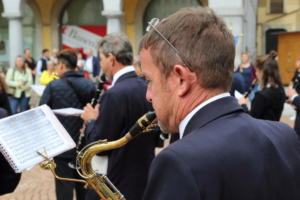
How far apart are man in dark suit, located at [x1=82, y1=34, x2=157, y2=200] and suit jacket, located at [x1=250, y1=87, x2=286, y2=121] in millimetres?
2051

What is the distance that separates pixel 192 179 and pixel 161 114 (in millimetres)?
372

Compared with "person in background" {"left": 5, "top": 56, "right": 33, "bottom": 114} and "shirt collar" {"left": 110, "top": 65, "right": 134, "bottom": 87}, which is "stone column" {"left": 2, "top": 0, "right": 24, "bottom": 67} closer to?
"person in background" {"left": 5, "top": 56, "right": 33, "bottom": 114}

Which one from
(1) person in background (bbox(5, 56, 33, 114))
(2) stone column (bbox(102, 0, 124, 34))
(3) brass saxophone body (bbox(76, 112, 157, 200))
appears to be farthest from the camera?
(2) stone column (bbox(102, 0, 124, 34))

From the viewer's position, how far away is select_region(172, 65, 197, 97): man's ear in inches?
63.7

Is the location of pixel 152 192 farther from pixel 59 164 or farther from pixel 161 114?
pixel 59 164

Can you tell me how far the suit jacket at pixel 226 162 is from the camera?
144 centimetres

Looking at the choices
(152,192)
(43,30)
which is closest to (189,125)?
(152,192)

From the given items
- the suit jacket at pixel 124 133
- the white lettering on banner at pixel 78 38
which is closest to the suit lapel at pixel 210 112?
the suit jacket at pixel 124 133

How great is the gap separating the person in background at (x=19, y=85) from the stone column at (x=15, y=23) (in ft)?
15.2

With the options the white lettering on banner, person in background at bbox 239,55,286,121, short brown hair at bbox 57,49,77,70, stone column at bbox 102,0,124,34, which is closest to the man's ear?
short brown hair at bbox 57,49,77,70

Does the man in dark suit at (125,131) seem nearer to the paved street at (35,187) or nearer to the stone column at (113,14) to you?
the paved street at (35,187)

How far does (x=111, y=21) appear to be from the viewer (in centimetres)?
1725

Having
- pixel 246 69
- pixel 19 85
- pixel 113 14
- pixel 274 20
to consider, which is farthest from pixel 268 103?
pixel 274 20

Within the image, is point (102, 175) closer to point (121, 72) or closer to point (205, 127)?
point (205, 127)
